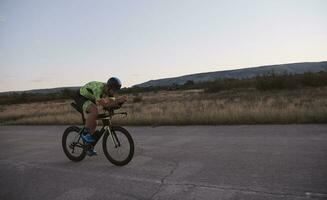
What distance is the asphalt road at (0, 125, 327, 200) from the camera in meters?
4.85

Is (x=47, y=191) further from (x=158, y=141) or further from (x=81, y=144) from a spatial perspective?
(x=158, y=141)

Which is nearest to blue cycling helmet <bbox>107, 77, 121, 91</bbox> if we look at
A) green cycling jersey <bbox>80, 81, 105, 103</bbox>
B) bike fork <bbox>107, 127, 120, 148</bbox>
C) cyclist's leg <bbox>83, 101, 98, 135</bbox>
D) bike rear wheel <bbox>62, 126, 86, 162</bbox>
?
green cycling jersey <bbox>80, 81, 105, 103</bbox>

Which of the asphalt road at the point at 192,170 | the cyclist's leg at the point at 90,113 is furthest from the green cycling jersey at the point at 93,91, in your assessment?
the asphalt road at the point at 192,170

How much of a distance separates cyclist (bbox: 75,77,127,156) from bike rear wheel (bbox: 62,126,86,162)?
246mm

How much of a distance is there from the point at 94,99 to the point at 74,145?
1207 millimetres

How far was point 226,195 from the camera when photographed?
15.1 feet

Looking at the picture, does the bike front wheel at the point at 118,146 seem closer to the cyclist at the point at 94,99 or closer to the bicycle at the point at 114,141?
the bicycle at the point at 114,141

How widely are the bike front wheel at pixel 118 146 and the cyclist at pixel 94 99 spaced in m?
0.46

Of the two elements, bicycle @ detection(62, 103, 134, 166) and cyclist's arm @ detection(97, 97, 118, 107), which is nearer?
cyclist's arm @ detection(97, 97, 118, 107)

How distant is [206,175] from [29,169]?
12.1ft

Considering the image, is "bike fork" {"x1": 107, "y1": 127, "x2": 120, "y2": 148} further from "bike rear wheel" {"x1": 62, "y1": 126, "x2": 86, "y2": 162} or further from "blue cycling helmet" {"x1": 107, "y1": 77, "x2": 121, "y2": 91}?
"bike rear wheel" {"x1": 62, "y1": 126, "x2": 86, "y2": 162}

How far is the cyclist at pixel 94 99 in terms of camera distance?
6.55 metres

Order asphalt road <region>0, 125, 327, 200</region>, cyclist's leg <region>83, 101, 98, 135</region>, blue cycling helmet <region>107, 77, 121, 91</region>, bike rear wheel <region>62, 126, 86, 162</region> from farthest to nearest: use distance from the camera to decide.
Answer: bike rear wheel <region>62, 126, 86, 162</region>
cyclist's leg <region>83, 101, 98, 135</region>
blue cycling helmet <region>107, 77, 121, 91</region>
asphalt road <region>0, 125, 327, 200</region>

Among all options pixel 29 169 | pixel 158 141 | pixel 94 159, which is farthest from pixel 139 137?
pixel 29 169
